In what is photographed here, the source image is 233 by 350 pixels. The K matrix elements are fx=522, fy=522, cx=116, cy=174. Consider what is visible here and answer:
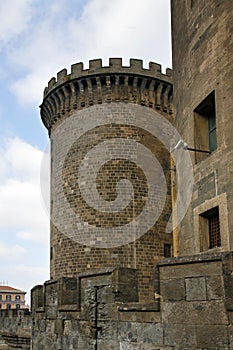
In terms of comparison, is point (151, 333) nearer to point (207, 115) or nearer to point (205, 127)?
point (205, 127)

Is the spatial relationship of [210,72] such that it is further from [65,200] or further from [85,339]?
[65,200]

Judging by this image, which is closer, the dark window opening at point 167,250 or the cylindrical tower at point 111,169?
the cylindrical tower at point 111,169

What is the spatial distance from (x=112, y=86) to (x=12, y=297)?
68239 mm

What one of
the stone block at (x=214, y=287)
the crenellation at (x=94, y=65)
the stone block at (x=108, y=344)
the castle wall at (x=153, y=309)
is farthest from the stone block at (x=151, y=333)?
the crenellation at (x=94, y=65)

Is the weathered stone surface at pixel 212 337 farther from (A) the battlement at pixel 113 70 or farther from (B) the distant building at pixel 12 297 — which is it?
(B) the distant building at pixel 12 297

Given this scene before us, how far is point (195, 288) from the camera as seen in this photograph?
21.8 ft

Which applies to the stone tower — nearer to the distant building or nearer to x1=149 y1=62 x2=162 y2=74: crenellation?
x1=149 y1=62 x2=162 y2=74: crenellation

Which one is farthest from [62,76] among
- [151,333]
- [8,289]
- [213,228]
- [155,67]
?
[8,289]

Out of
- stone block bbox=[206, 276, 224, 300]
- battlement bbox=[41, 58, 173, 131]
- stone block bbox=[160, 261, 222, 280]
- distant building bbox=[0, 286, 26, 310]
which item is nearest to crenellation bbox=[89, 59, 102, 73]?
battlement bbox=[41, 58, 173, 131]

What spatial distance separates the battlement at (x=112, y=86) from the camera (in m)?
21.3

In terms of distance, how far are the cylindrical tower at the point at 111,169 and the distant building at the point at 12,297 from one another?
64.0 metres

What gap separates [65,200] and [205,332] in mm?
14805

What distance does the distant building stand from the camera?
81.8 meters

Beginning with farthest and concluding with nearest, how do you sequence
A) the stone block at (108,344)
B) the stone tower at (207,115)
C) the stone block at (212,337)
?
1. the stone tower at (207,115)
2. the stone block at (108,344)
3. the stone block at (212,337)
